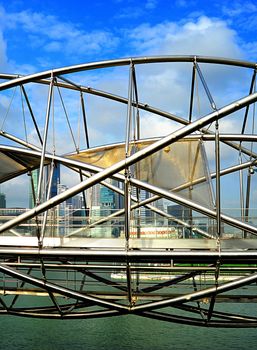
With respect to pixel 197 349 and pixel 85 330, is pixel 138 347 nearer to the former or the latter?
pixel 197 349

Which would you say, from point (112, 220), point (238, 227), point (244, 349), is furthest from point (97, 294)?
point (244, 349)

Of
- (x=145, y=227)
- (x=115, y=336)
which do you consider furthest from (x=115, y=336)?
(x=145, y=227)

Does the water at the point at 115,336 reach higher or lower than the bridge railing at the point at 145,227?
lower

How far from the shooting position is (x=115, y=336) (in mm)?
32094

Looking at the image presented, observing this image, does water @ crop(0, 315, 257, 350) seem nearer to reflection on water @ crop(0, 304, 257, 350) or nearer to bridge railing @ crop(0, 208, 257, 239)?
reflection on water @ crop(0, 304, 257, 350)

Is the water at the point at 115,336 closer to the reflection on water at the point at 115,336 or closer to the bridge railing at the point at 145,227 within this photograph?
the reflection on water at the point at 115,336

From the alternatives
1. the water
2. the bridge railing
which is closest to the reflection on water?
the water

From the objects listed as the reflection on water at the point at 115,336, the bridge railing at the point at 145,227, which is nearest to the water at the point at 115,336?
the reflection on water at the point at 115,336

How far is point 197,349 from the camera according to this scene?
1131 inches

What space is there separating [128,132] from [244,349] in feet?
54.6

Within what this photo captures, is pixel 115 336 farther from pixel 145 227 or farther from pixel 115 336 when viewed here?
pixel 145 227

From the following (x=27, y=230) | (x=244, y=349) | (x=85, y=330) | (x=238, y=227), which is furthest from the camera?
(x=85, y=330)

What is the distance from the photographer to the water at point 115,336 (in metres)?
29.6

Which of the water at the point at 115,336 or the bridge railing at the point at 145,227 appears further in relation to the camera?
the water at the point at 115,336
